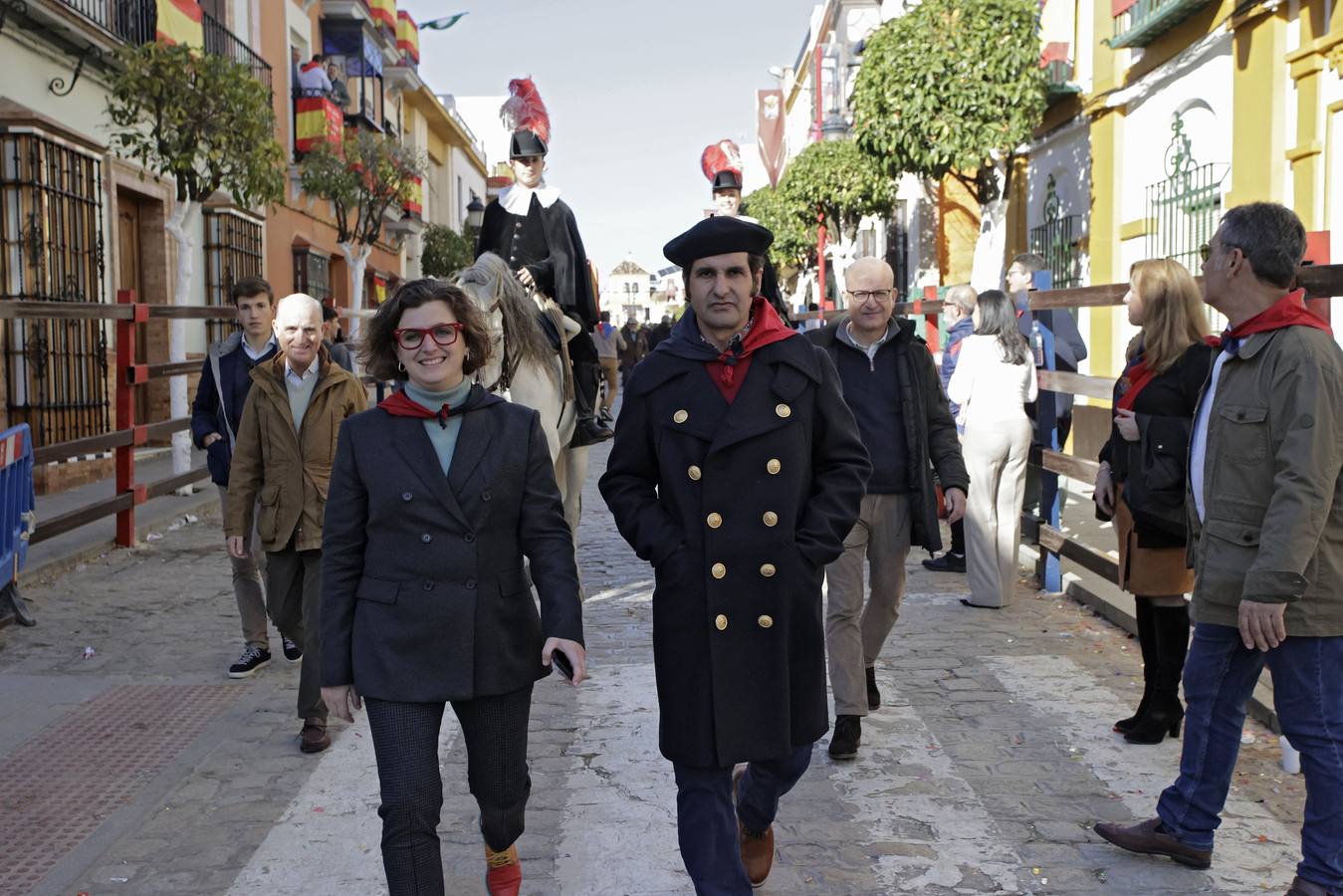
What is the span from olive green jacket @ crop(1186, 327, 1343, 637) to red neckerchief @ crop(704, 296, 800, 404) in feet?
4.43

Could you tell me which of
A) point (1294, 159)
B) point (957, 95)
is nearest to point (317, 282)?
point (957, 95)

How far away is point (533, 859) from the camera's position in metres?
4.18

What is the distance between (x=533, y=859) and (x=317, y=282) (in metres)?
25.9

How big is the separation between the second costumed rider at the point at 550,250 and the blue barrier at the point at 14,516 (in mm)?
2830

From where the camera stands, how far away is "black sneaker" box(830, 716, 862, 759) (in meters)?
5.16

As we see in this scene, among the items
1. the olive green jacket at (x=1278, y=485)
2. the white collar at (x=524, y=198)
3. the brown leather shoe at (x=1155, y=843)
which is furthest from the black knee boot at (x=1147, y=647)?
the white collar at (x=524, y=198)

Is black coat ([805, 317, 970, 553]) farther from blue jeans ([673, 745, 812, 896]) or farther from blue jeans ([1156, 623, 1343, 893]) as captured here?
blue jeans ([673, 745, 812, 896])

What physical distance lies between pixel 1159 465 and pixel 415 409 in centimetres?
303

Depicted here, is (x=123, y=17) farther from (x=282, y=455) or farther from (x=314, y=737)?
(x=314, y=737)

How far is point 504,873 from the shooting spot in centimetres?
366

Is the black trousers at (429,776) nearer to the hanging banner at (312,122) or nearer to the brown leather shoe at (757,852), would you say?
the brown leather shoe at (757,852)

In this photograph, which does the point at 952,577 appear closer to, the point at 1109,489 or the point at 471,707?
the point at 1109,489

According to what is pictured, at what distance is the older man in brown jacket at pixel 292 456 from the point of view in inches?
214

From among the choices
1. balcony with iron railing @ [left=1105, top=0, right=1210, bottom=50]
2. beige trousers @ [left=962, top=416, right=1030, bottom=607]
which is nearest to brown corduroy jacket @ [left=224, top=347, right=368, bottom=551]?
beige trousers @ [left=962, top=416, right=1030, bottom=607]
